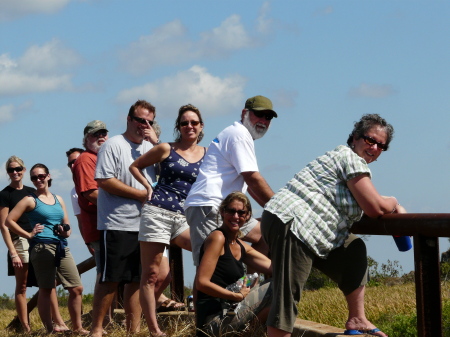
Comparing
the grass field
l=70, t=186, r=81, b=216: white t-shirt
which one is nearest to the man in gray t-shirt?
the grass field

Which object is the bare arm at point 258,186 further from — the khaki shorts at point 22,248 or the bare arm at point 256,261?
the khaki shorts at point 22,248

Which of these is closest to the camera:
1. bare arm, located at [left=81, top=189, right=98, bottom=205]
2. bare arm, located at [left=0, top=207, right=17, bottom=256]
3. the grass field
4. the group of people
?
the group of people

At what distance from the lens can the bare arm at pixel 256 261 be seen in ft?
20.2

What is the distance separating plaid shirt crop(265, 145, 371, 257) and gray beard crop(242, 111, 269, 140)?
115cm

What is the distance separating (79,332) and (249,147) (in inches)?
118

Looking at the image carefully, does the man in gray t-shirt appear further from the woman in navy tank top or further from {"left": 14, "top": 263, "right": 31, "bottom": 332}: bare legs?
{"left": 14, "top": 263, "right": 31, "bottom": 332}: bare legs

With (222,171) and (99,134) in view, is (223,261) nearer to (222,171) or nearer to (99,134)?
(222,171)

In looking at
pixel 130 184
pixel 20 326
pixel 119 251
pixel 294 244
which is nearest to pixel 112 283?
pixel 119 251

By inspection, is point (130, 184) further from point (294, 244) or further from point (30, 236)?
point (294, 244)

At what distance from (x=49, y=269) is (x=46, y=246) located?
8.8 inches

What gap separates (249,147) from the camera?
5.96 m

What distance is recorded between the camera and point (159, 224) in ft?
21.5

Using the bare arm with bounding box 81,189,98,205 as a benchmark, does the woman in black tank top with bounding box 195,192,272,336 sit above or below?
below

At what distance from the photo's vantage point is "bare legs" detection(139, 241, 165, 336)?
6629 millimetres
